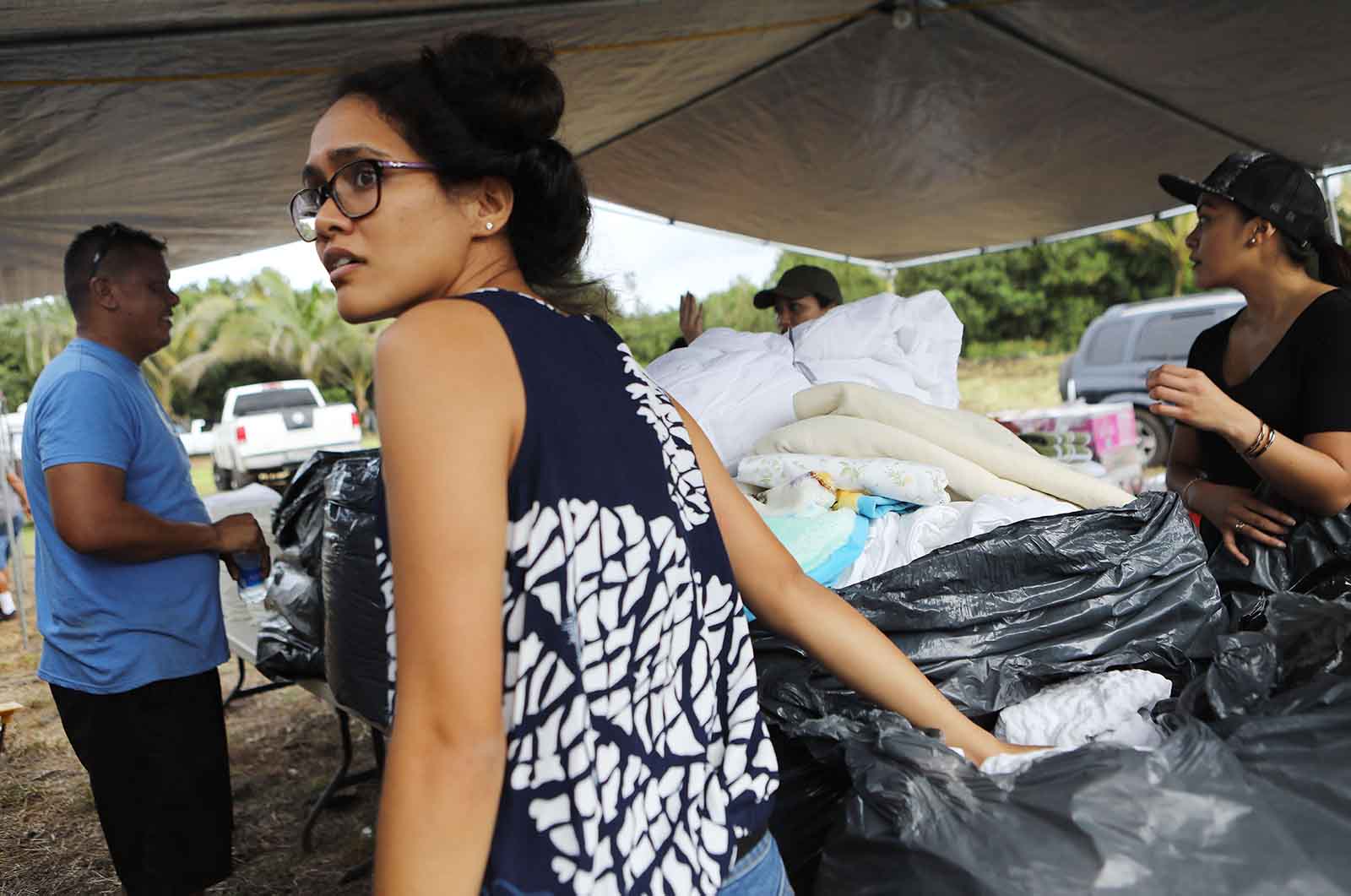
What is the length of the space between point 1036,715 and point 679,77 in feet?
10.0

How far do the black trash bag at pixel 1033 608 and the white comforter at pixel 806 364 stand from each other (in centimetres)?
68

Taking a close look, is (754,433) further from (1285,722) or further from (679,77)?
(679,77)

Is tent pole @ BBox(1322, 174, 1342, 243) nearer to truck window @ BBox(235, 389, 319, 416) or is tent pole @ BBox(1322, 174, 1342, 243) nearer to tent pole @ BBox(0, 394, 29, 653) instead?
tent pole @ BBox(0, 394, 29, 653)

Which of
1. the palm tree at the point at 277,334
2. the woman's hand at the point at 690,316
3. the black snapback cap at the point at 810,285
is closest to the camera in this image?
the black snapback cap at the point at 810,285

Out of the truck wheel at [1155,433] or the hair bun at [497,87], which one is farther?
the truck wheel at [1155,433]

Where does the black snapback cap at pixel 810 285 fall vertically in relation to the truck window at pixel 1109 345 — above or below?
above

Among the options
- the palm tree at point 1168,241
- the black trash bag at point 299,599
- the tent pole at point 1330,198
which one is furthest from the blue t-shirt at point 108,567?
the palm tree at point 1168,241

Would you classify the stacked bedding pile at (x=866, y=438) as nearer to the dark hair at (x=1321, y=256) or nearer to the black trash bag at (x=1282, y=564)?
the black trash bag at (x=1282, y=564)

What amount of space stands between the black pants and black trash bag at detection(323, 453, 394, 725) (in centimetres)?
35

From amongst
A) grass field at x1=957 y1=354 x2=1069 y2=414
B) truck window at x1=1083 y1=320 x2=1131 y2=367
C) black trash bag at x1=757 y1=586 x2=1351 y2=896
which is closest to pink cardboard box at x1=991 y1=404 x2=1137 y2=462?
truck window at x1=1083 y1=320 x2=1131 y2=367

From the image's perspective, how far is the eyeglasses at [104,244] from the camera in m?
2.25

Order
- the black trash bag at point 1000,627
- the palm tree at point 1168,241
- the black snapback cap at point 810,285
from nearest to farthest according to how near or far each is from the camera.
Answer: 1. the black trash bag at point 1000,627
2. the black snapback cap at point 810,285
3. the palm tree at point 1168,241

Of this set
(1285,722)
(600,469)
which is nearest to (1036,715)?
(1285,722)

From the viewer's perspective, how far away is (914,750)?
41.7 inches
